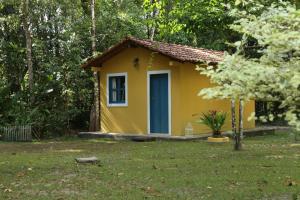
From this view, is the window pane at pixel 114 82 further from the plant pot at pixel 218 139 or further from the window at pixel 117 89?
the plant pot at pixel 218 139

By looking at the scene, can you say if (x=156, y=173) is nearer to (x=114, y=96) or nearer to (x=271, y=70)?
(x=271, y=70)

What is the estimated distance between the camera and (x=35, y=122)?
1762 centimetres

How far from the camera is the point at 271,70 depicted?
4.05 metres

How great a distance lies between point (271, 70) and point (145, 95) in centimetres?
1336

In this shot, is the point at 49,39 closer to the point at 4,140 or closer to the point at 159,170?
the point at 4,140

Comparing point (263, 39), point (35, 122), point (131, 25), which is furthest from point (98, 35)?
point (263, 39)

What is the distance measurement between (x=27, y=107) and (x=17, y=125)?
1.43 meters

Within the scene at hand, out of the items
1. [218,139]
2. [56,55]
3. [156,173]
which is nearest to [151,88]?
[218,139]

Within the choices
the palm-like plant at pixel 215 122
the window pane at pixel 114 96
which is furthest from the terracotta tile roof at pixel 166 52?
the palm-like plant at pixel 215 122

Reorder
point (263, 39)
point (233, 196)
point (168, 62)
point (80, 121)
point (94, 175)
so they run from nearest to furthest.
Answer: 1. point (263, 39)
2. point (233, 196)
3. point (94, 175)
4. point (168, 62)
5. point (80, 121)

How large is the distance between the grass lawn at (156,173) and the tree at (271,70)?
1.98 metres

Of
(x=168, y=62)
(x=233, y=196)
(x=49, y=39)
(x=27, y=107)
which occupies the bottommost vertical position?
(x=233, y=196)

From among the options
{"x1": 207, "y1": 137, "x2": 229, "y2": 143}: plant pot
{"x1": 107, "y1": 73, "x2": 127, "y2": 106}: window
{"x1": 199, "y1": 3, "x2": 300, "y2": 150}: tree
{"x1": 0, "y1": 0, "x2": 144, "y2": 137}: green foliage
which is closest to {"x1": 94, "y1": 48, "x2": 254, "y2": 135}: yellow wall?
{"x1": 107, "y1": 73, "x2": 127, "y2": 106}: window

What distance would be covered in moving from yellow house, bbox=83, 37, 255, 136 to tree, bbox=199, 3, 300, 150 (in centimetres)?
1103
